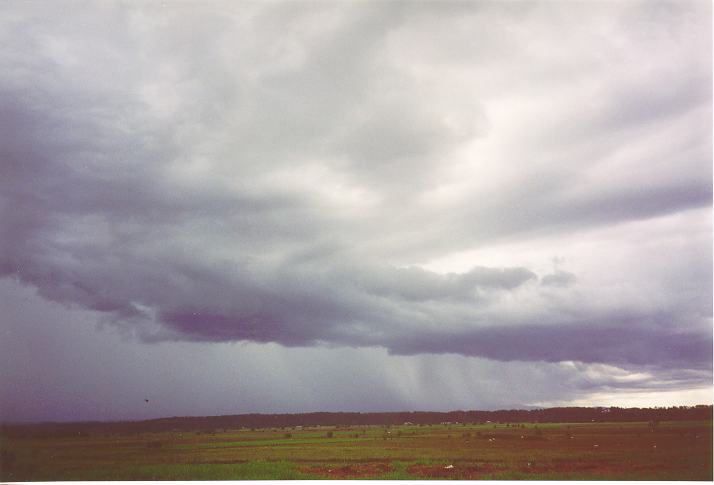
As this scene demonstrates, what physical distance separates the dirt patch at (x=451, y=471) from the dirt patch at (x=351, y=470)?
330 centimetres

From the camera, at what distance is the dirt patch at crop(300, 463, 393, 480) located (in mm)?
55500

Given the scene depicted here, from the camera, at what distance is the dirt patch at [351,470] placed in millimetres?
55500

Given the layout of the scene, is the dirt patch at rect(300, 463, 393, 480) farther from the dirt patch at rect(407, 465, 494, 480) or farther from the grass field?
the dirt patch at rect(407, 465, 494, 480)

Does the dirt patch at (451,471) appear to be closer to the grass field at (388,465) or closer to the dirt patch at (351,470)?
the grass field at (388,465)

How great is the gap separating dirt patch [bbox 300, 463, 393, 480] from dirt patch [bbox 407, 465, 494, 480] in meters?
3.30

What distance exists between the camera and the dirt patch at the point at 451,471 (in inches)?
2098

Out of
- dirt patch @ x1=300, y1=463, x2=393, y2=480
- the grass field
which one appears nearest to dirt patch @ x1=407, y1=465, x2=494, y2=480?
the grass field

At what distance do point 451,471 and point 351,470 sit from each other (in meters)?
10.5

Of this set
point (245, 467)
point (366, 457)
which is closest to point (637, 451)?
point (366, 457)

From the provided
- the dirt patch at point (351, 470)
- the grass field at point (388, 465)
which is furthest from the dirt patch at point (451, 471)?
the dirt patch at point (351, 470)

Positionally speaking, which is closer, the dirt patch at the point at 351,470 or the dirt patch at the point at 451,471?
the dirt patch at the point at 451,471

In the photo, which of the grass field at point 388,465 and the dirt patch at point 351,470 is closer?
the grass field at point 388,465

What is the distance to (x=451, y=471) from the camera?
2228 inches

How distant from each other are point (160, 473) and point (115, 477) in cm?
488
